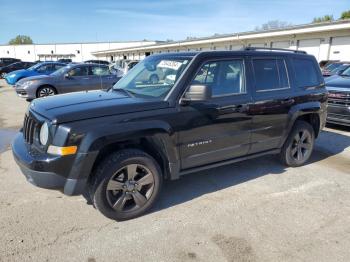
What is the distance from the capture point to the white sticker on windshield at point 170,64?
4.04 m

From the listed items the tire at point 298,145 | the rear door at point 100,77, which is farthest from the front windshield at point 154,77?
the rear door at point 100,77

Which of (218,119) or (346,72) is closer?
(218,119)

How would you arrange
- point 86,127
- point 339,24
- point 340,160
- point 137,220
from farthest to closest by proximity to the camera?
point 339,24, point 340,160, point 137,220, point 86,127

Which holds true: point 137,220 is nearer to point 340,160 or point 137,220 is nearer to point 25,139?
point 25,139

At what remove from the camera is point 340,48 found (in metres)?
21.5

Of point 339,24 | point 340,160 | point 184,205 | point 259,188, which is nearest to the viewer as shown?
point 184,205

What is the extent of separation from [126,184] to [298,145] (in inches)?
127

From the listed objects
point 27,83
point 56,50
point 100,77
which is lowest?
point 27,83

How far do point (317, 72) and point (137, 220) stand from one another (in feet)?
13.3

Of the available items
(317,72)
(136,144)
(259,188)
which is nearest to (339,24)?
(317,72)

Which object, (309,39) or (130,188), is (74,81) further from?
(309,39)

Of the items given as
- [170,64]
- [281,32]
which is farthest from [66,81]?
[281,32]

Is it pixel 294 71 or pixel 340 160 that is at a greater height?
pixel 294 71

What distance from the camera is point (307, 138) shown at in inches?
214
